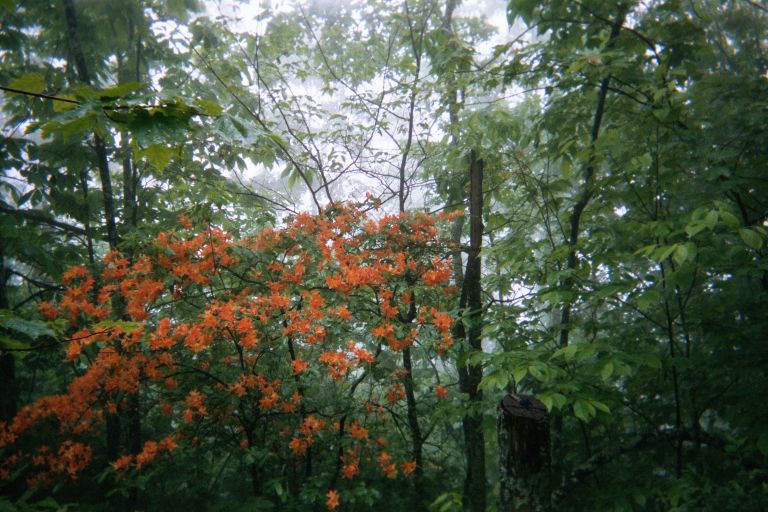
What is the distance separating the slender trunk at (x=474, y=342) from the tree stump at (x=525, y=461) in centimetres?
139

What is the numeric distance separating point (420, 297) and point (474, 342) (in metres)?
0.66

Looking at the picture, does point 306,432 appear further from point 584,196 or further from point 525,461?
point 584,196

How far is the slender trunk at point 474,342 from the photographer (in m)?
3.67

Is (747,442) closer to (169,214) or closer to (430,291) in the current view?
(430,291)

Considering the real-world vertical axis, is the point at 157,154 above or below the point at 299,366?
above

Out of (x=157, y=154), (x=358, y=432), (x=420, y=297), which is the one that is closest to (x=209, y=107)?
(x=157, y=154)

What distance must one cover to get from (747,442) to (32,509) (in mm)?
3898

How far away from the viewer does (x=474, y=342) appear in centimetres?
380

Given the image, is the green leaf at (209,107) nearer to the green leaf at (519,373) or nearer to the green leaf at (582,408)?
the green leaf at (519,373)

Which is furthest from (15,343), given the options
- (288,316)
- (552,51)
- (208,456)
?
(552,51)

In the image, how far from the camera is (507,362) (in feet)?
7.18

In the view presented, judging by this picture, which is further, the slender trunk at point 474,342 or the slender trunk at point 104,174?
the slender trunk at point 104,174

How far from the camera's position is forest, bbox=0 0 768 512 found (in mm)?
2461

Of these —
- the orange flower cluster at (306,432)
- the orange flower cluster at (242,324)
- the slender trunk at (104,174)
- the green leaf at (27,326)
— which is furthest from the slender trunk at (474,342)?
the slender trunk at (104,174)
